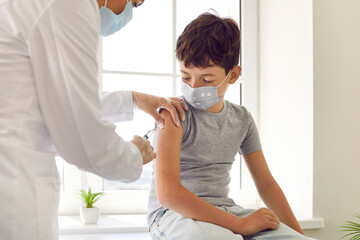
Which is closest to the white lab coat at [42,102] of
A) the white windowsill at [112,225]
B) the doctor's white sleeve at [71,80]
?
the doctor's white sleeve at [71,80]

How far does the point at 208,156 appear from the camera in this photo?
5.30ft

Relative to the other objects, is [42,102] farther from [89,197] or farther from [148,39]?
[148,39]

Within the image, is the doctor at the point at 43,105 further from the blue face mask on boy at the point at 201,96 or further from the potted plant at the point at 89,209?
the potted plant at the point at 89,209

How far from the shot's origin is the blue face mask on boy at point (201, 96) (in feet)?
5.19

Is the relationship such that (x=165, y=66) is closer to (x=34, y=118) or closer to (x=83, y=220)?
(x=83, y=220)

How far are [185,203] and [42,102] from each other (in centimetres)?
60

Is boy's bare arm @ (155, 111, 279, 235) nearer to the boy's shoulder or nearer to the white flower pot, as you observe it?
the boy's shoulder

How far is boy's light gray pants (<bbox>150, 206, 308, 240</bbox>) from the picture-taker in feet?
4.36

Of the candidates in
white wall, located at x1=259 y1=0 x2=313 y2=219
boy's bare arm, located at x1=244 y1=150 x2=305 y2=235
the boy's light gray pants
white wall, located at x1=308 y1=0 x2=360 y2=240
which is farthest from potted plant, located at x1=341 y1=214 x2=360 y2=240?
the boy's light gray pants

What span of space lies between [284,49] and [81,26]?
152 cm

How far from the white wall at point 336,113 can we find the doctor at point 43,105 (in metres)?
1.35

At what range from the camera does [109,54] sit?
234 centimetres

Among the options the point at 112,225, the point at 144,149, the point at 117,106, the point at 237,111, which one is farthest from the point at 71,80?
the point at 112,225

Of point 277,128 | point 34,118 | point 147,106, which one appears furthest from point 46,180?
point 277,128
